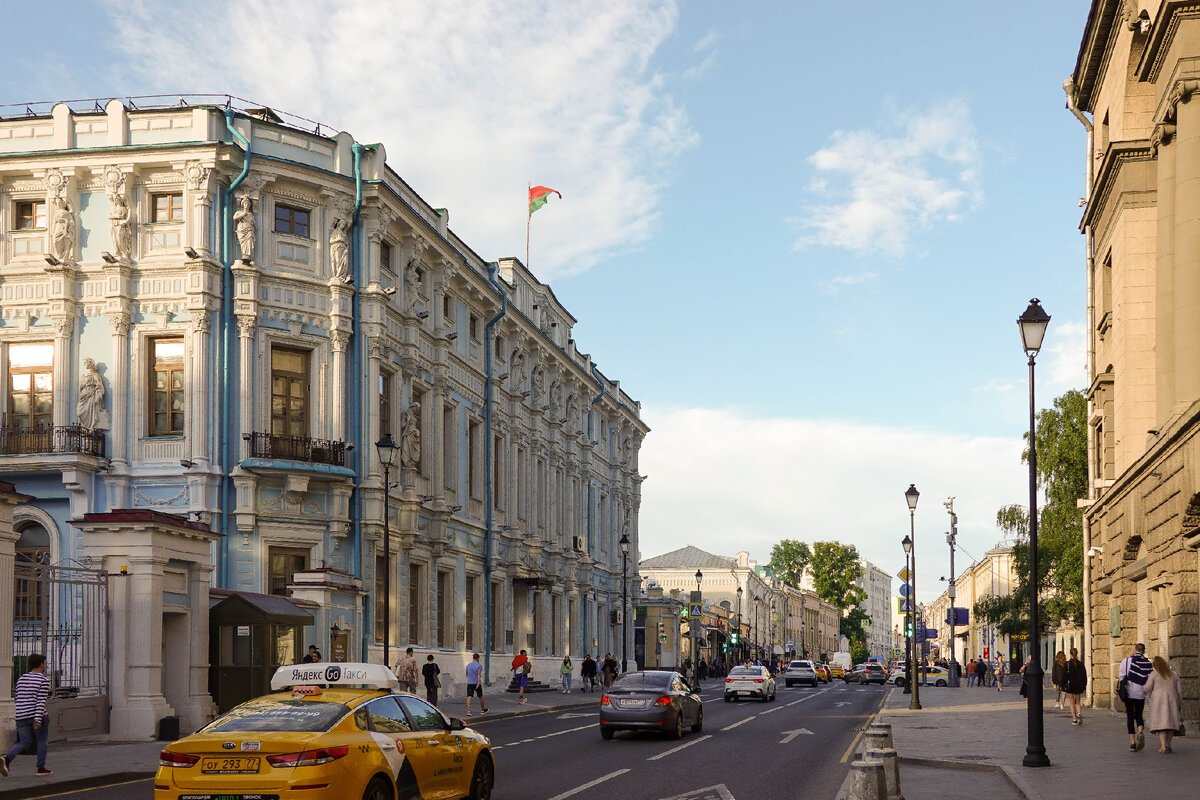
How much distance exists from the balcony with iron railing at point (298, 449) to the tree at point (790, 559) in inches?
5263

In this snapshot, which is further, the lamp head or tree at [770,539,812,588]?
tree at [770,539,812,588]

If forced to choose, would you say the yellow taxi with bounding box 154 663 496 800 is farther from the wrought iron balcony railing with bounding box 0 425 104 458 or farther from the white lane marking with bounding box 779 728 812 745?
the wrought iron balcony railing with bounding box 0 425 104 458

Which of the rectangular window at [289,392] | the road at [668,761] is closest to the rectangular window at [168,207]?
the rectangular window at [289,392]

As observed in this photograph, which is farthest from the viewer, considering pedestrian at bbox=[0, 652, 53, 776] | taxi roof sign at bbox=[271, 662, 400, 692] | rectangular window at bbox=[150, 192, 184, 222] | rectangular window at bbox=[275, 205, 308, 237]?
rectangular window at bbox=[275, 205, 308, 237]

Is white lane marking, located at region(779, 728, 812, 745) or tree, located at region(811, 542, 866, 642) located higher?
white lane marking, located at region(779, 728, 812, 745)

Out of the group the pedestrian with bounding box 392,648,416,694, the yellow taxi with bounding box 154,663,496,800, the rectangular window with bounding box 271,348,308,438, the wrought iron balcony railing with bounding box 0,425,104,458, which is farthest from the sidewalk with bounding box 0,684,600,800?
the rectangular window with bounding box 271,348,308,438

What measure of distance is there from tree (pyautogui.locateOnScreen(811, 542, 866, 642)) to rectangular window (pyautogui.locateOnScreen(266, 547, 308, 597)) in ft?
419

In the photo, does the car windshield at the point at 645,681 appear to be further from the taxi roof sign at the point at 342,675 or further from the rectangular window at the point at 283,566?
the rectangular window at the point at 283,566

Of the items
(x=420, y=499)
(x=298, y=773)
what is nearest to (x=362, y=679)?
(x=298, y=773)

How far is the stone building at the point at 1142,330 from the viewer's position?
21.9 m

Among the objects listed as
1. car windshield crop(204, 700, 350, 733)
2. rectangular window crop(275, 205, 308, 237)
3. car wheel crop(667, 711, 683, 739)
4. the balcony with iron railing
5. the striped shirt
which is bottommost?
car wheel crop(667, 711, 683, 739)

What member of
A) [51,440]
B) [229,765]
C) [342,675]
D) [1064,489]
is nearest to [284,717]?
[229,765]

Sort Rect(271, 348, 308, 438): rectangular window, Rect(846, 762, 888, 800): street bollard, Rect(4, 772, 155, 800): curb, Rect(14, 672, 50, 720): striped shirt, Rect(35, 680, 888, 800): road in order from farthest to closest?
Rect(271, 348, 308, 438): rectangular window < Rect(14, 672, 50, 720): striped shirt < Rect(35, 680, 888, 800): road < Rect(4, 772, 155, 800): curb < Rect(846, 762, 888, 800): street bollard

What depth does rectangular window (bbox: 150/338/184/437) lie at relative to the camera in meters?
35.5
